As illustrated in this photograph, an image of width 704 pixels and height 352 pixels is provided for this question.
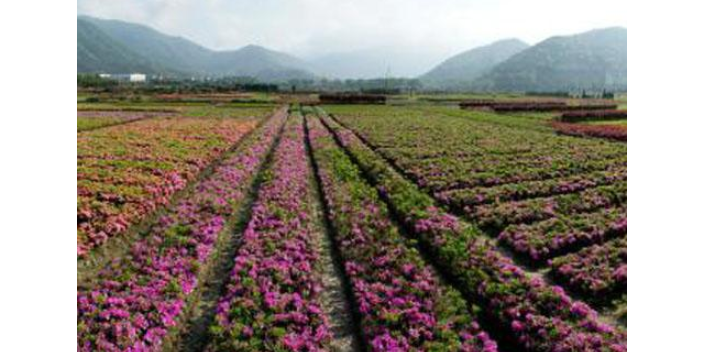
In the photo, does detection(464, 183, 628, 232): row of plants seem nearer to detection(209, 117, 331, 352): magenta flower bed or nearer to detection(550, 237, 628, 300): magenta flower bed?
detection(550, 237, 628, 300): magenta flower bed

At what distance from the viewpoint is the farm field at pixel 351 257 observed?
10586 mm

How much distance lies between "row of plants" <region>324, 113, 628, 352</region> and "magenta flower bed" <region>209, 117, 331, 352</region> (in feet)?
12.5

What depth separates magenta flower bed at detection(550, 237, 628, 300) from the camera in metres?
12.4

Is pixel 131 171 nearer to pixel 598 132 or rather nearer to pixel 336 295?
pixel 336 295

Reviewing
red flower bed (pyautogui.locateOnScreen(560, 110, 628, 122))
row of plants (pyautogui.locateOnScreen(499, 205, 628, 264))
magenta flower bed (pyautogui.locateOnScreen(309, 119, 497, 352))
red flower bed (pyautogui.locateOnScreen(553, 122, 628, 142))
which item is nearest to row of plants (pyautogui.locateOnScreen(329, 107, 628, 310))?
row of plants (pyautogui.locateOnScreen(499, 205, 628, 264))

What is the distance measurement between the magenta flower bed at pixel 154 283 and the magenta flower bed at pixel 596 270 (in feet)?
31.7

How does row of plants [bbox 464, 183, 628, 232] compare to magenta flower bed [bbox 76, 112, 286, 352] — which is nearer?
magenta flower bed [bbox 76, 112, 286, 352]

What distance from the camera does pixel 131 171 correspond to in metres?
26.1

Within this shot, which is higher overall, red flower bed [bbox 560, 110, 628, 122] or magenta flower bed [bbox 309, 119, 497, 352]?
red flower bed [bbox 560, 110, 628, 122]

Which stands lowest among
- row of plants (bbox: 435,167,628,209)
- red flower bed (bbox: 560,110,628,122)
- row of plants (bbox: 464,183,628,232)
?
row of plants (bbox: 464,183,628,232)

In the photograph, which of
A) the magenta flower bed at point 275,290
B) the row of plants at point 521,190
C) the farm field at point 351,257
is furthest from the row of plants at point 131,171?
the row of plants at point 521,190

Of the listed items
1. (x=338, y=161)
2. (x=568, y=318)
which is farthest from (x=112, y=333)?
(x=338, y=161)
